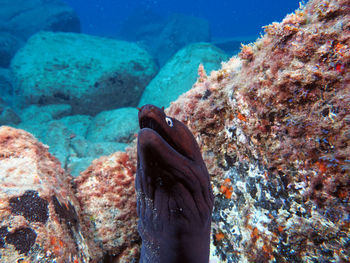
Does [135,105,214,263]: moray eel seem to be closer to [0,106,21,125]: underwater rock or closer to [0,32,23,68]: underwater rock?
[0,106,21,125]: underwater rock

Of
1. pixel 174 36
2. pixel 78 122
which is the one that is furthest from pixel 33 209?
pixel 174 36

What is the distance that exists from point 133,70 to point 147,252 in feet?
31.8

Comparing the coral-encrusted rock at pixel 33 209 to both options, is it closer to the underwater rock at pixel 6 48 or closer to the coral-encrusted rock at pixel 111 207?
the coral-encrusted rock at pixel 111 207

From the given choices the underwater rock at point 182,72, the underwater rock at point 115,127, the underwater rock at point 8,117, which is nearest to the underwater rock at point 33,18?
the underwater rock at point 8,117

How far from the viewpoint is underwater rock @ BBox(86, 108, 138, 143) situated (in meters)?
7.52

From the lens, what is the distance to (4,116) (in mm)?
8039

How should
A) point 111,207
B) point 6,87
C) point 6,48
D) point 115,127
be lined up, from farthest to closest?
1. point 6,48
2. point 6,87
3. point 115,127
4. point 111,207

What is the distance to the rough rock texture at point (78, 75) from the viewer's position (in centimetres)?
909

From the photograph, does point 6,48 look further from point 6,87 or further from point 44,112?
point 44,112

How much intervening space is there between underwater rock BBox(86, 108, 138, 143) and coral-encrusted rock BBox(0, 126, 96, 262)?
544 cm

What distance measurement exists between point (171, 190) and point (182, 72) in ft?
23.2

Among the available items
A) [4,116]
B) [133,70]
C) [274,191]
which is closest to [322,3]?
[274,191]

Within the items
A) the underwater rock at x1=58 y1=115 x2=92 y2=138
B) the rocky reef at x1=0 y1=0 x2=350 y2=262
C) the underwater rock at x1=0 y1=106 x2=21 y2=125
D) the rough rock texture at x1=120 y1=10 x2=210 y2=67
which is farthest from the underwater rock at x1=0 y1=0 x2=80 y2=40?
the rocky reef at x1=0 y1=0 x2=350 y2=262

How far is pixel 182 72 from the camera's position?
7.80m
